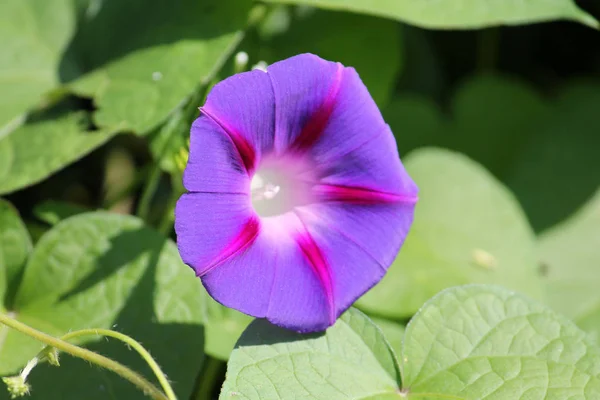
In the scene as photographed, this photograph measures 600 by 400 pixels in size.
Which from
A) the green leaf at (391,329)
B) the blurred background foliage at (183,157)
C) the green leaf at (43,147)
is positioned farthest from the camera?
the green leaf at (391,329)

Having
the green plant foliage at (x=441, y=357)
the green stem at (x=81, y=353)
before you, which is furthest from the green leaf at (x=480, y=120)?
the green stem at (x=81, y=353)

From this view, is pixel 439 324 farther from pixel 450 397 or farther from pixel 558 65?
pixel 558 65

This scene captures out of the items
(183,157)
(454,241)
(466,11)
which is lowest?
(454,241)

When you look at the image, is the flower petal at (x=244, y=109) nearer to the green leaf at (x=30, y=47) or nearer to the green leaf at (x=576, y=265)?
the green leaf at (x=30, y=47)

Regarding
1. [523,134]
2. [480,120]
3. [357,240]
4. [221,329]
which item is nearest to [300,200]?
[357,240]

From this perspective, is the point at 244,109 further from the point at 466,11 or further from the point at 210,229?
the point at 466,11

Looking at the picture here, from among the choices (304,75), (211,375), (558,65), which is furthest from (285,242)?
(558,65)

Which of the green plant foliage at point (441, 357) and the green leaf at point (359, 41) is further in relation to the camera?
the green leaf at point (359, 41)
